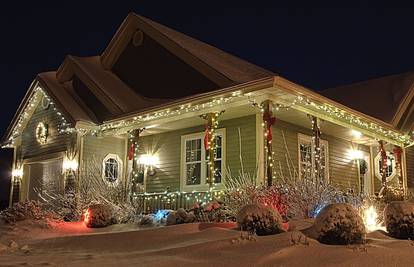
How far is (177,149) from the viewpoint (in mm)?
17672

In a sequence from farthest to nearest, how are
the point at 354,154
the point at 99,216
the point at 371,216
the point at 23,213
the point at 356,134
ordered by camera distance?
1. the point at 354,154
2. the point at 356,134
3. the point at 23,213
4. the point at 99,216
5. the point at 371,216

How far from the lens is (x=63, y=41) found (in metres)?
96.1

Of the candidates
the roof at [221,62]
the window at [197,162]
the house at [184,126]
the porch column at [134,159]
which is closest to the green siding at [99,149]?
the house at [184,126]

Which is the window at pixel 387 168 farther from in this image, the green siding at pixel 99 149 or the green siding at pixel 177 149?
the green siding at pixel 99 149

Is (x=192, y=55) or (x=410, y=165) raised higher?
(x=192, y=55)

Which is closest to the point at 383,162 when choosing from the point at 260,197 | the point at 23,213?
the point at 260,197

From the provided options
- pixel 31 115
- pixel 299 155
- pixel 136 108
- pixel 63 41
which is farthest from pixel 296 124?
pixel 63 41

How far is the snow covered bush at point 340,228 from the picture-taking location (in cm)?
776

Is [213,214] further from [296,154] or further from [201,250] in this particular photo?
[296,154]

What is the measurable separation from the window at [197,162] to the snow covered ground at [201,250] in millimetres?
6109

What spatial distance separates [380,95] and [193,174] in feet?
33.7

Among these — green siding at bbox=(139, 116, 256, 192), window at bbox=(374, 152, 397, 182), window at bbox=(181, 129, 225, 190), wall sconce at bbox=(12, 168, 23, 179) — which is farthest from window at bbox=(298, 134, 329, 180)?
wall sconce at bbox=(12, 168, 23, 179)

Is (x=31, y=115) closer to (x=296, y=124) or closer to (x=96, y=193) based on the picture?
(x=96, y=193)

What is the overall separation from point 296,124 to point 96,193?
23.1 feet
